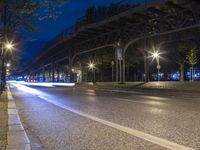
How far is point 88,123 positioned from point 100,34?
143 ft

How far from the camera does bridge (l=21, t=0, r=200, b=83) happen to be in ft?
118

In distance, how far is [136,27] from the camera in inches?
1785

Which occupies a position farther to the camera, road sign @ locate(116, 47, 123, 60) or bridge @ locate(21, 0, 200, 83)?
road sign @ locate(116, 47, 123, 60)

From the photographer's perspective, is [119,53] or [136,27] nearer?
[136,27]

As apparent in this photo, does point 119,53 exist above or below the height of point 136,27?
below

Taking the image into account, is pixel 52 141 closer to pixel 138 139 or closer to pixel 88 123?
pixel 138 139

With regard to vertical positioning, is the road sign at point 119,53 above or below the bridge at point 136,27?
below

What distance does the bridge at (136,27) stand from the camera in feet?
118

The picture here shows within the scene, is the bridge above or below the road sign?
above

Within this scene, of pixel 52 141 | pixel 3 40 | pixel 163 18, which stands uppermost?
pixel 163 18

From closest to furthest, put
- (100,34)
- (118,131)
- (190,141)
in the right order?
(190,141), (118,131), (100,34)

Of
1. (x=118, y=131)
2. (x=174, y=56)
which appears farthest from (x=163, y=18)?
(x=118, y=131)

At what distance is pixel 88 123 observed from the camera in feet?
39.1

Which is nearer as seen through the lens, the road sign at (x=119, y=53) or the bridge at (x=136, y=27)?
the bridge at (x=136, y=27)
